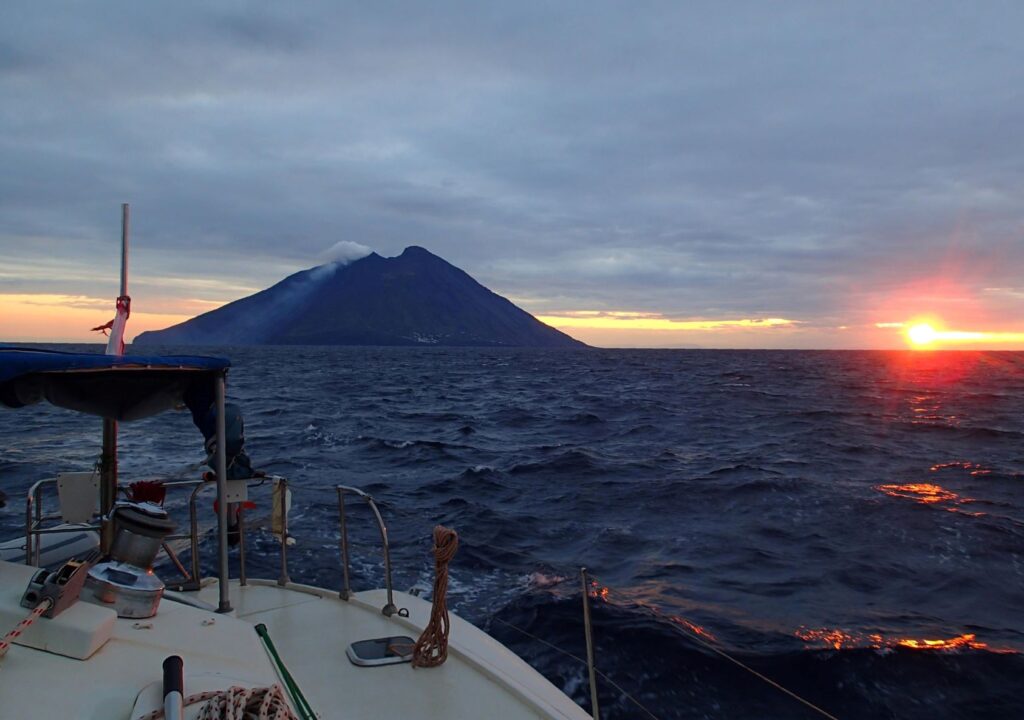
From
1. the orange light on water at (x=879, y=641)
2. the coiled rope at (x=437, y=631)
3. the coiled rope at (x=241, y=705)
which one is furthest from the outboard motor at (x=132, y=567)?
the orange light on water at (x=879, y=641)

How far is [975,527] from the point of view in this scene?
1152 cm

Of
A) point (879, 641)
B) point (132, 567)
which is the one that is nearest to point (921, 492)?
point (879, 641)

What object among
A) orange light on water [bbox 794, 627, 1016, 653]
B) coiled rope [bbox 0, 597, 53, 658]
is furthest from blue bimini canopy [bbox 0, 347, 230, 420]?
orange light on water [bbox 794, 627, 1016, 653]

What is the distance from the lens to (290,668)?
13.8 ft

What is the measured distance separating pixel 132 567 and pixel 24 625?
2.88 ft

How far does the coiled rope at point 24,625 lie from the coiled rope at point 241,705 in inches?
29.6

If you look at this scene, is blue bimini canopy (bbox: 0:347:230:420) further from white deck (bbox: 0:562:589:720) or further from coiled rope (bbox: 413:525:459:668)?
coiled rope (bbox: 413:525:459:668)

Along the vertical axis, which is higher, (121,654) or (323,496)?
(121,654)

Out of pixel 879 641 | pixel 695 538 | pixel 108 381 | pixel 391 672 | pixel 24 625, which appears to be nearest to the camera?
pixel 24 625

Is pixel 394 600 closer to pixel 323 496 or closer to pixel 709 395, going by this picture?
pixel 323 496

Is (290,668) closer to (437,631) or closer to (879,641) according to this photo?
(437,631)

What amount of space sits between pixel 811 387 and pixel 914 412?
16962mm

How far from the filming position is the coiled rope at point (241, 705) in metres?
2.49

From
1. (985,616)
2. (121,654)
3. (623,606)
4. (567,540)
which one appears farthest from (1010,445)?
(121,654)
